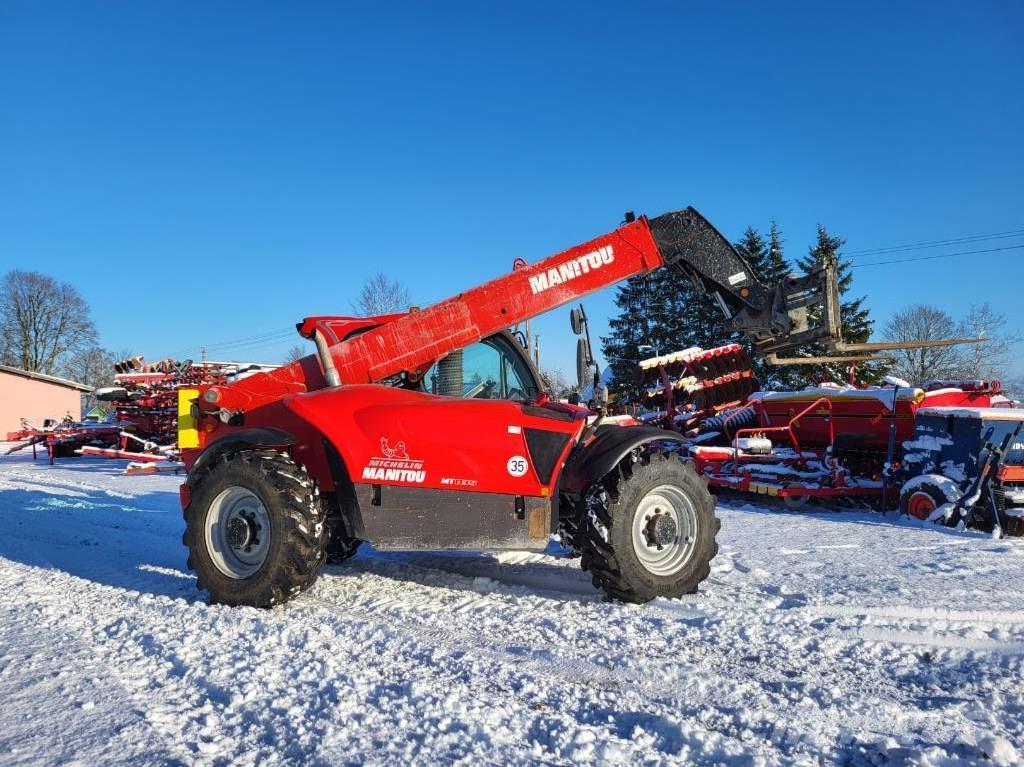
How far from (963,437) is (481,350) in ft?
18.1

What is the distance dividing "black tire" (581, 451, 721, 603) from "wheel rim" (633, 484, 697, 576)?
0.08ft

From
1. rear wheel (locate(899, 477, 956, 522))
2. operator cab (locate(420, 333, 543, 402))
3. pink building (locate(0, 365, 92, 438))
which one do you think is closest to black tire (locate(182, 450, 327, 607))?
operator cab (locate(420, 333, 543, 402))

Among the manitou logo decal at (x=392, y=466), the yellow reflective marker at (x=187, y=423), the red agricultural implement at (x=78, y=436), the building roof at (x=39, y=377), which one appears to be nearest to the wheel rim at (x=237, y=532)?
the manitou logo decal at (x=392, y=466)

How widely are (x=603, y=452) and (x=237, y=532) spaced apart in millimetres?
2528

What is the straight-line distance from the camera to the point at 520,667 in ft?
11.6

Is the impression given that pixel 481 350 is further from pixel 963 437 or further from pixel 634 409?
pixel 634 409

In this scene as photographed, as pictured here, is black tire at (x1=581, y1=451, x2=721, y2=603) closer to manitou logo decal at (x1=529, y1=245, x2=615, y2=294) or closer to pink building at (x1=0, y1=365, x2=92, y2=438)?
manitou logo decal at (x1=529, y1=245, x2=615, y2=294)

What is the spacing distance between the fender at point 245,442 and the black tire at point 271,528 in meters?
0.06

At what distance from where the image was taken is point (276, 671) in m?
3.50

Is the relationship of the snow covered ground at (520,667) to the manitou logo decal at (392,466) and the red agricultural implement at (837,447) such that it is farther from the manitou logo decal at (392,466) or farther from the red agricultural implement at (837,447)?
the red agricultural implement at (837,447)

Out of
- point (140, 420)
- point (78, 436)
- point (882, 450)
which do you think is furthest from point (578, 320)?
point (78, 436)

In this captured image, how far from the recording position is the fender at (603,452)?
462 cm

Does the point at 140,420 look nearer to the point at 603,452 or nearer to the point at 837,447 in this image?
the point at 837,447

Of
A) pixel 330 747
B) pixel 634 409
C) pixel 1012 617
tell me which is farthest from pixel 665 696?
pixel 634 409
